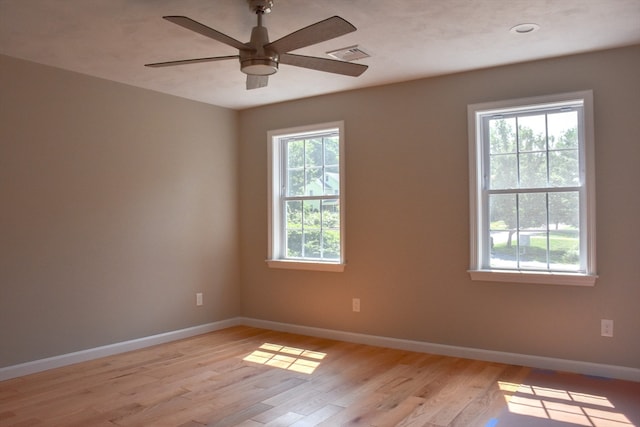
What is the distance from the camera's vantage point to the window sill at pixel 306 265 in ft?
16.0

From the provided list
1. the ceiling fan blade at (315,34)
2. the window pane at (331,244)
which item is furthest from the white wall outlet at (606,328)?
the ceiling fan blade at (315,34)

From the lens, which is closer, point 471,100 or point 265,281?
point 471,100

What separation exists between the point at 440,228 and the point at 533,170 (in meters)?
0.89

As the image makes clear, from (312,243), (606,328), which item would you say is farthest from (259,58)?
(606,328)

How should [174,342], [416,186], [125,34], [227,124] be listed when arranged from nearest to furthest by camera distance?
[125,34] → [416,186] → [174,342] → [227,124]

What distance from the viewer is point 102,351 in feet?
14.1

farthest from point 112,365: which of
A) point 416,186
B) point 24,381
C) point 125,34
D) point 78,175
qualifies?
point 416,186

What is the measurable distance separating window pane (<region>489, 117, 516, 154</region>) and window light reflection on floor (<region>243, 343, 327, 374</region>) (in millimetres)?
2314

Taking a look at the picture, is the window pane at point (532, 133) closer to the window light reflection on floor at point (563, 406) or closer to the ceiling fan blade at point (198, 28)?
the window light reflection on floor at point (563, 406)

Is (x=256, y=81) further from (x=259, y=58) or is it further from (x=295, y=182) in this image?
(x=295, y=182)

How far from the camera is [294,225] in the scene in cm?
536

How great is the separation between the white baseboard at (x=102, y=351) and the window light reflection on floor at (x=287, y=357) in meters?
0.90

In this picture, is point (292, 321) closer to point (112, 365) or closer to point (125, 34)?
point (112, 365)

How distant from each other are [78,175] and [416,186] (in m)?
2.92
